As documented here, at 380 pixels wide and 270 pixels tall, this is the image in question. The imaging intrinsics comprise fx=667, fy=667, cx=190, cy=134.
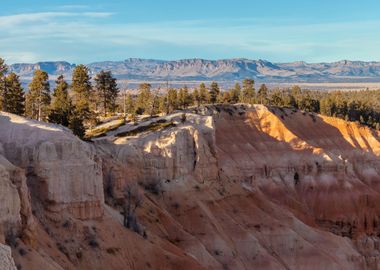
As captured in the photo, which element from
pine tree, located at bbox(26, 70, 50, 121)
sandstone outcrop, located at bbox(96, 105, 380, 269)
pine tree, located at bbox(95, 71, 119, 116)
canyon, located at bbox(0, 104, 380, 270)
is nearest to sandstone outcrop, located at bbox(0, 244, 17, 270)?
canyon, located at bbox(0, 104, 380, 270)

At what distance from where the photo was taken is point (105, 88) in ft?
310

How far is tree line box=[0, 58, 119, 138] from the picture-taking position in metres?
68.4

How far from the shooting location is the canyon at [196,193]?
42094 mm

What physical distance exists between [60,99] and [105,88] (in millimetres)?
19059

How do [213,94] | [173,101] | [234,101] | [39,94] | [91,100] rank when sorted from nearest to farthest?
[39,94] < [91,100] < [173,101] < [213,94] < [234,101]

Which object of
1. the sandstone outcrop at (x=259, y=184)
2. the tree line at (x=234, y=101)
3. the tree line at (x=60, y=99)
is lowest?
the sandstone outcrop at (x=259, y=184)

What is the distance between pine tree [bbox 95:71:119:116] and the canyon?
1621 centimetres

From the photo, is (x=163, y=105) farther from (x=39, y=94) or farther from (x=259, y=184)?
(x=259, y=184)

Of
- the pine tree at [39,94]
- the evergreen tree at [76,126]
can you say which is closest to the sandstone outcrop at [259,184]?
the evergreen tree at [76,126]

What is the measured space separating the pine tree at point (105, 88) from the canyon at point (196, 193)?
53.2 ft

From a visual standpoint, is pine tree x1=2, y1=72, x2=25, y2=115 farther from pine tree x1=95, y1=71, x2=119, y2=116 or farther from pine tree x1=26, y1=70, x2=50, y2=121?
pine tree x1=95, y1=71, x2=119, y2=116

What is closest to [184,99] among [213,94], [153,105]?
[213,94]

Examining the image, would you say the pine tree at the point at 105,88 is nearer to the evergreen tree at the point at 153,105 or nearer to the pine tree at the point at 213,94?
the evergreen tree at the point at 153,105

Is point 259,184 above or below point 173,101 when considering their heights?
below
